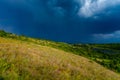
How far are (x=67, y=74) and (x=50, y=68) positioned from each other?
1634 mm

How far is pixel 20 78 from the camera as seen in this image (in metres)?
25.8

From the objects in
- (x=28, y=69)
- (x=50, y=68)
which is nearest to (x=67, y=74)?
(x=50, y=68)

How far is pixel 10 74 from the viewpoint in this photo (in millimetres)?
26016

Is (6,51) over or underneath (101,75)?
over

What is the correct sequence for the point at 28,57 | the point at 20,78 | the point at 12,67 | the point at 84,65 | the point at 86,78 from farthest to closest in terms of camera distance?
1. the point at 84,65
2. the point at 28,57
3. the point at 86,78
4. the point at 12,67
5. the point at 20,78

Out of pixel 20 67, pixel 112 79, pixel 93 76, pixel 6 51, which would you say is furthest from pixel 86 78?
pixel 6 51

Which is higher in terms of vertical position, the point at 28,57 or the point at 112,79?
the point at 28,57

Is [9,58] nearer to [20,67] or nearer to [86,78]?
[20,67]

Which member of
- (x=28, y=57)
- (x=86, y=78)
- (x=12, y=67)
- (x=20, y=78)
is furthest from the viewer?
(x=28, y=57)

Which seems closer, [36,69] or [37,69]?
[36,69]

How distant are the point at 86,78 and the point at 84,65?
6.76 m

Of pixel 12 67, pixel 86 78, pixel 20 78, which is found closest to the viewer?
Result: pixel 20 78

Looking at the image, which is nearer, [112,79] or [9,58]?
[9,58]

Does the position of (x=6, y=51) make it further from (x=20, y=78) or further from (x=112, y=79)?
(x=112, y=79)
